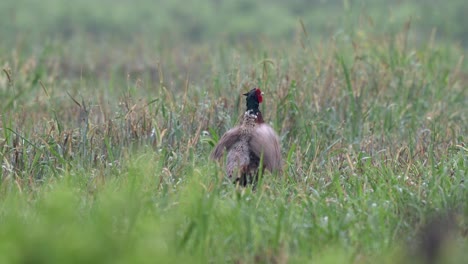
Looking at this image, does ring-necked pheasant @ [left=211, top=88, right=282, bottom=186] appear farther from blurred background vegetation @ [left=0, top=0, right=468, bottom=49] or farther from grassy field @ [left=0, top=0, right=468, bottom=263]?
→ blurred background vegetation @ [left=0, top=0, right=468, bottom=49]

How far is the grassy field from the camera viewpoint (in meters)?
4.02

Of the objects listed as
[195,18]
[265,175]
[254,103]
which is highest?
[254,103]

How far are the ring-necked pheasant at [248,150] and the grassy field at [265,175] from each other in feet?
0.41

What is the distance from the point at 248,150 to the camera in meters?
5.62

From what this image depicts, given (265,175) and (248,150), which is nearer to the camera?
(265,175)

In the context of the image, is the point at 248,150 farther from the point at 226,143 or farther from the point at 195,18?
the point at 195,18

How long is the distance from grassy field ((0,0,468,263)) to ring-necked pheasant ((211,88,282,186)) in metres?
0.13

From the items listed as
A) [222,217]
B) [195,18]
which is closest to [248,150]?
[222,217]

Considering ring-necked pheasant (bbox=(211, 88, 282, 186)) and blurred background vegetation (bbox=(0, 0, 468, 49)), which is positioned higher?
ring-necked pheasant (bbox=(211, 88, 282, 186))

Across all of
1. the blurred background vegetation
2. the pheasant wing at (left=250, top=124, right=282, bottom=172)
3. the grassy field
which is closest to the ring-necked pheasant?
the pheasant wing at (left=250, top=124, right=282, bottom=172)

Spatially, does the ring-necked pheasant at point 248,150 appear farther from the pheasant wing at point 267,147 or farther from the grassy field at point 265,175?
the grassy field at point 265,175

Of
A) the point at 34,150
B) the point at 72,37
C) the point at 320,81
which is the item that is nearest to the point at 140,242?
the point at 34,150

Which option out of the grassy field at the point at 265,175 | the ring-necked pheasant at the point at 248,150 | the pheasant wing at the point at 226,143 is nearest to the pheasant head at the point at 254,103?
the ring-necked pheasant at the point at 248,150

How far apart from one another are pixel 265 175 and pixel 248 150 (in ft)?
1.16
